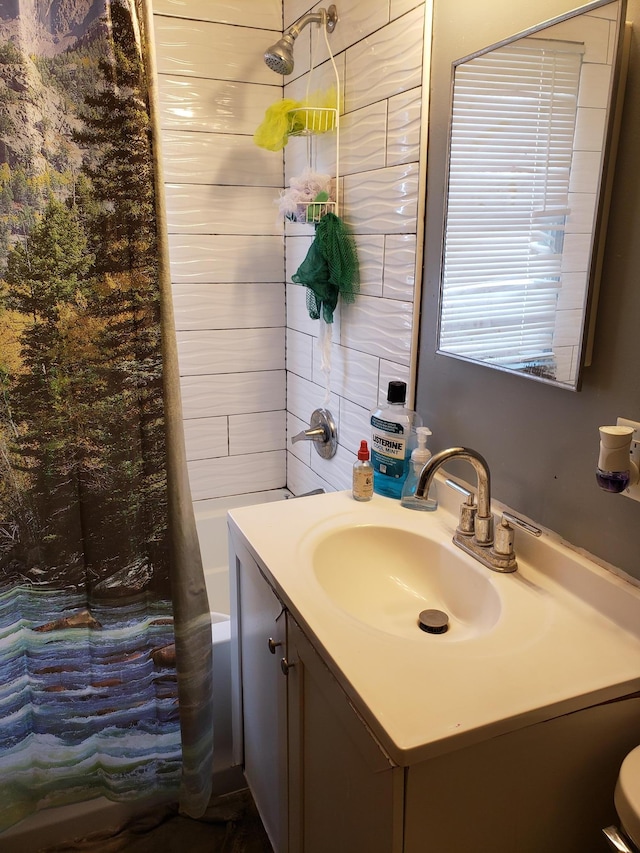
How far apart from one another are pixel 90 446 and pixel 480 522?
2.47 ft

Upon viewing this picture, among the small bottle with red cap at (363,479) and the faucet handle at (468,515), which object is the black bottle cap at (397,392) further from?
the faucet handle at (468,515)

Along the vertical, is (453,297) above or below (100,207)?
below

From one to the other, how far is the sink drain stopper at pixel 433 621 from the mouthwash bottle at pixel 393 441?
0.34m

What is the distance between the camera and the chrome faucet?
1137mm

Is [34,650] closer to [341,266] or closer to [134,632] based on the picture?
[134,632]

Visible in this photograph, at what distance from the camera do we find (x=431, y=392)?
143cm

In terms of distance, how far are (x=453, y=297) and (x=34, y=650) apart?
114 centimetres

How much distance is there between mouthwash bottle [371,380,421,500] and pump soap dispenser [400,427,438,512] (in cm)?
2

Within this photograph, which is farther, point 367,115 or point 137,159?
point 367,115

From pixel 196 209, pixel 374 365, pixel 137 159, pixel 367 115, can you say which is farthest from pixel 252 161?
pixel 137 159

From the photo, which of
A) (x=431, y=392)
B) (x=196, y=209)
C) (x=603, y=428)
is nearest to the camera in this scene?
(x=603, y=428)

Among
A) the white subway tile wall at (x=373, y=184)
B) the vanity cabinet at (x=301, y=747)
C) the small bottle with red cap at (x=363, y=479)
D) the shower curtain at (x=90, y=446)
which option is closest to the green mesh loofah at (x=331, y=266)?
the white subway tile wall at (x=373, y=184)

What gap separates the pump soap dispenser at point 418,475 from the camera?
1.38 metres

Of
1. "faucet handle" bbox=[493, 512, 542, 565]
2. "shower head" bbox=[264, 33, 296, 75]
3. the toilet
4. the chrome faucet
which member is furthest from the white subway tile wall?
the toilet
